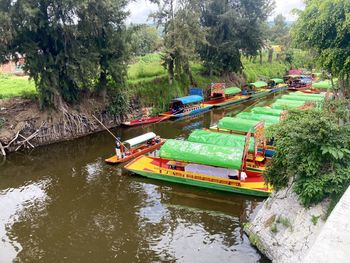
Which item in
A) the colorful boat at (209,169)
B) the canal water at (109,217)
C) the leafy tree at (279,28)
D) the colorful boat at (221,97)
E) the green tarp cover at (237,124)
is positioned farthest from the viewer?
the leafy tree at (279,28)

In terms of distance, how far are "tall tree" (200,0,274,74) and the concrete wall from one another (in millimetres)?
39418

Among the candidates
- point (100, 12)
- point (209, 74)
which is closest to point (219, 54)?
point (209, 74)

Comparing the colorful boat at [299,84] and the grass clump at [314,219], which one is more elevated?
the grass clump at [314,219]

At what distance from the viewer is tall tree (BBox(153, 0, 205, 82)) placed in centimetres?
3753

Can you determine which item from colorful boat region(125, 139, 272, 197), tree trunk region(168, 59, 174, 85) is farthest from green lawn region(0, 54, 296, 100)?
colorful boat region(125, 139, 272, 197)

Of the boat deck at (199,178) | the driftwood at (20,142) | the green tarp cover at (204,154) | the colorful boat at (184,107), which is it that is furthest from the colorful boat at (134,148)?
the colorful boat at (184,107)

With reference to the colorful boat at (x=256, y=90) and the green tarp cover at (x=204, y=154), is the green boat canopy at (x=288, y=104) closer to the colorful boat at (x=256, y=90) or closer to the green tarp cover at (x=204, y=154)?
the green tarp cover at (x=204, y=154)

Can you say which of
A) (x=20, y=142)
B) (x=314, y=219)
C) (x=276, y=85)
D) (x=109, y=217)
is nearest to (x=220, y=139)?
(x=109, y=217)

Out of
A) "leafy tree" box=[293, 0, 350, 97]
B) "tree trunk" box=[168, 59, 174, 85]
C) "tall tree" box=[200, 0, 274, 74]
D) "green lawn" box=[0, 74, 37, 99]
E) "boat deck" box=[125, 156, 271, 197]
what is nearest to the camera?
"leafy tree" box=[293, 0, 350, 97]

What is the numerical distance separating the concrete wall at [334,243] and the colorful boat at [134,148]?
17198mm

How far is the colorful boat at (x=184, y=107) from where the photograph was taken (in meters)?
36.6

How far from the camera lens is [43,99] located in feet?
→ 91.5

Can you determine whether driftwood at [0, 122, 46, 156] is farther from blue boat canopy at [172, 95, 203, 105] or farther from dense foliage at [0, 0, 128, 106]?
blue boat canopy at [172, 95, 203, 105]

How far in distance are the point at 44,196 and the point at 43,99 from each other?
11061 mm
